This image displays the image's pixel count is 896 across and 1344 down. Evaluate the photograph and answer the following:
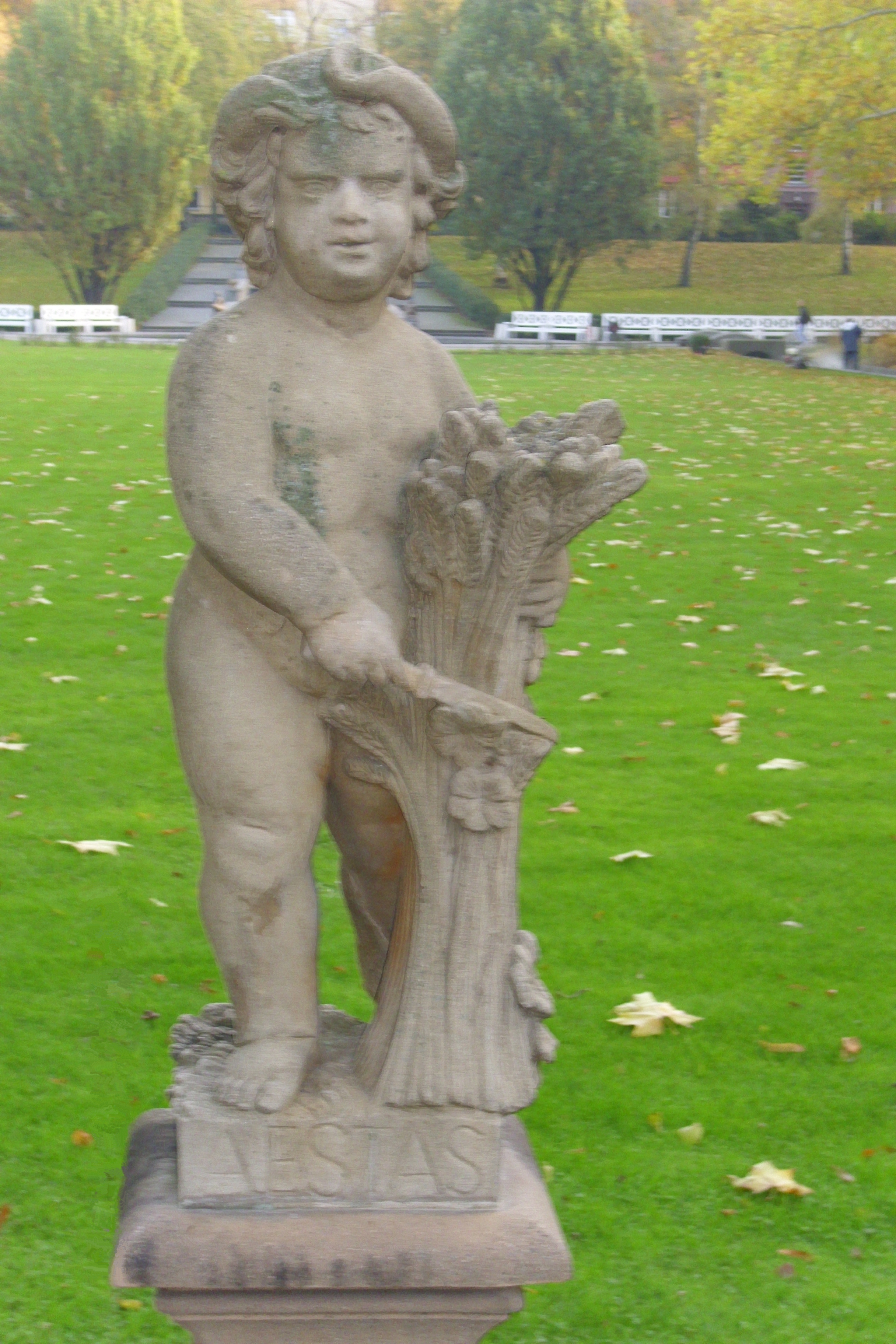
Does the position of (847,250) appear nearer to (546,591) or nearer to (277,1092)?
(546,591)

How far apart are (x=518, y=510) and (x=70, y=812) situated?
12.3 ft

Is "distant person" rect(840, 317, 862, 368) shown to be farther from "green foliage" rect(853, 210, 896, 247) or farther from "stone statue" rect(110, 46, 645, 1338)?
"stone statue" rect(110, 46, 645, 1338)

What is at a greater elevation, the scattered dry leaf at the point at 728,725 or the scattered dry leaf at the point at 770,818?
the scattered dry leaf at the point at 728,725

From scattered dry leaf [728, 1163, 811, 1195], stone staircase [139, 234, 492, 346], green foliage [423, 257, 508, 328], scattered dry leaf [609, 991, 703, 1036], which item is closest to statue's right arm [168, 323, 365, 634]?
scattered dry leaf [728, 1163, 811, 1195]

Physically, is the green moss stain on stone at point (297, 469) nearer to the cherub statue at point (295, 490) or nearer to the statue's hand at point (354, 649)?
the cherub statue at point (295, 490)

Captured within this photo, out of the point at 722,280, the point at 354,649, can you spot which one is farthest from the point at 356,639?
the point at 722,280

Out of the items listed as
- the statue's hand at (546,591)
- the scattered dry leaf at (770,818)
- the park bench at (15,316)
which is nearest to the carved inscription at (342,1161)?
the statue's hand at (546,591)

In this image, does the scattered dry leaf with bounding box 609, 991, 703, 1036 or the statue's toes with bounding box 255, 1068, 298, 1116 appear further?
the scattered dry leaf with bounding box 609, 991, 703, 1036

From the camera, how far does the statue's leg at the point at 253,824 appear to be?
8.46 feet

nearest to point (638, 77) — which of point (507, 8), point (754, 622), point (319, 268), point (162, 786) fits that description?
point (507, 8)

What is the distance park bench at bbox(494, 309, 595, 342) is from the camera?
3506cm

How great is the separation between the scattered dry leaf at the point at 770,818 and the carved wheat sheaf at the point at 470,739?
337 centimetres

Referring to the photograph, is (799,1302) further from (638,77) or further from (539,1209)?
(638,77)

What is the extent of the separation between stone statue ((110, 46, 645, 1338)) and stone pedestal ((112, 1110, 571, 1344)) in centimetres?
3
